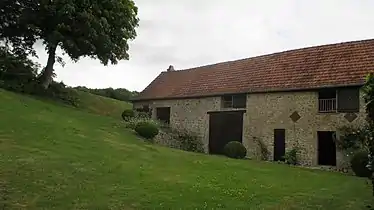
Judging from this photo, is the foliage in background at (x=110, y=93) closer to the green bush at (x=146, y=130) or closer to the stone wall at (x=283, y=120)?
the stone wall at (x=283, y=120)

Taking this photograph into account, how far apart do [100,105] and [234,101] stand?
16.0 meters

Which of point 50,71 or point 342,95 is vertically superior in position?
point 50,71

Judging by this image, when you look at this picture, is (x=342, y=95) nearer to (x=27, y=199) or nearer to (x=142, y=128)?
(x=142, y=128)

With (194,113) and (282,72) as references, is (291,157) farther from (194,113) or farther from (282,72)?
(194,113)

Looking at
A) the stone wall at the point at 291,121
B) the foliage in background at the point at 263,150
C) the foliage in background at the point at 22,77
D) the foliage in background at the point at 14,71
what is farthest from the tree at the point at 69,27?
the foliage in background at the point at 263,150

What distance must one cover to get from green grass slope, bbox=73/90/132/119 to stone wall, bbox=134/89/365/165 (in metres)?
11.4

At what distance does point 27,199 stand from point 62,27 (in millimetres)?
21232

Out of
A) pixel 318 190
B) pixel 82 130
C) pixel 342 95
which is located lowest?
pixel 318 190

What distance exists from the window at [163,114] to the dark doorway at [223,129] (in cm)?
432

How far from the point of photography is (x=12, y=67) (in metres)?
30.2

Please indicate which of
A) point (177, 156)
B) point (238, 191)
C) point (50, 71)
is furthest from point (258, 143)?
point (50, 71)

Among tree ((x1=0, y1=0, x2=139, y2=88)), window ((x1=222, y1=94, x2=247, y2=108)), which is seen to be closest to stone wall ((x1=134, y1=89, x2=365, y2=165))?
window ((x1=222, y1=94, x2=247, y2=108))

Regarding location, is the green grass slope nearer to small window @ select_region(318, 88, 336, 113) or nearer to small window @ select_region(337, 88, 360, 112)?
small window @ select_region(318, 88, 336, 113)

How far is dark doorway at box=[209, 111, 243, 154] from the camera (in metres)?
26.4
